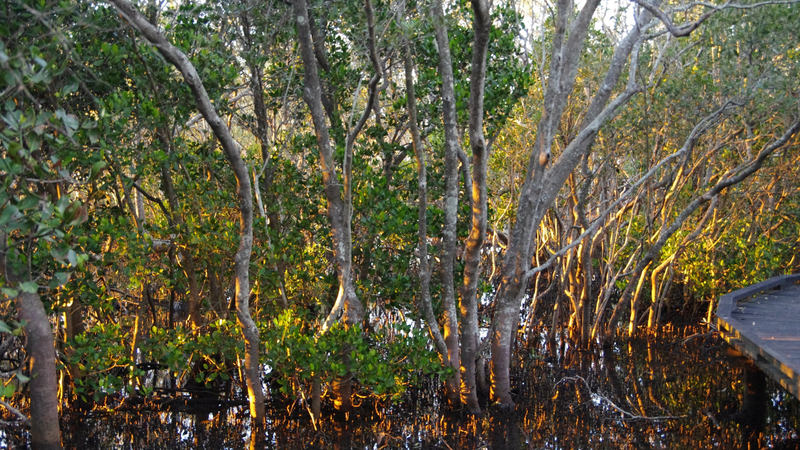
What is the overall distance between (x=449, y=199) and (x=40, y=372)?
3405 mm

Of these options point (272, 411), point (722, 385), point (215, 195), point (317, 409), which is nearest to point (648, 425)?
point (722, 385)

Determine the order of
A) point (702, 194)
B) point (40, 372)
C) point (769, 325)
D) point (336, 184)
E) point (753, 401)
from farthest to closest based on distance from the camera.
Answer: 1. point (702, 194)
2. point (769, 325)
3. point (753, 401)
4. point (336, 184)
5. point (40, 372)

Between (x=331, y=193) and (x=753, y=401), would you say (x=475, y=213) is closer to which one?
(x=331, y=193)

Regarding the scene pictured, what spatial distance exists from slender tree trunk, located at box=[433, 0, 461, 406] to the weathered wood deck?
2.42 meters

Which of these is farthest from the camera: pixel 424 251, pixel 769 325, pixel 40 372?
pixel 769 325

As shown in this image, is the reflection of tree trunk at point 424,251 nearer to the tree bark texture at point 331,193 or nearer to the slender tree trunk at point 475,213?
the slender tree trunk at point 475,213

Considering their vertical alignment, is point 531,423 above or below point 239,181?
below

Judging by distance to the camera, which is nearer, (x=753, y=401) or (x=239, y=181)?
(x=239, y=181)

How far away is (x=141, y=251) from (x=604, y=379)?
5099mm

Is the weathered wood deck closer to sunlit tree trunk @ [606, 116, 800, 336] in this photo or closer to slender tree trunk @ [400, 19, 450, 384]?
sunlit tree trunk @ [606, 116, 800, 336]

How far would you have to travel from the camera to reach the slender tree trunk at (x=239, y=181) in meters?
3.99

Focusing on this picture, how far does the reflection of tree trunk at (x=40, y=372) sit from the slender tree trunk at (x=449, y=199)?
10.5 ft

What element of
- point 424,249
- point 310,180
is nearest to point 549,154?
point 424,249

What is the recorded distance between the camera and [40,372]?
4719 mm
